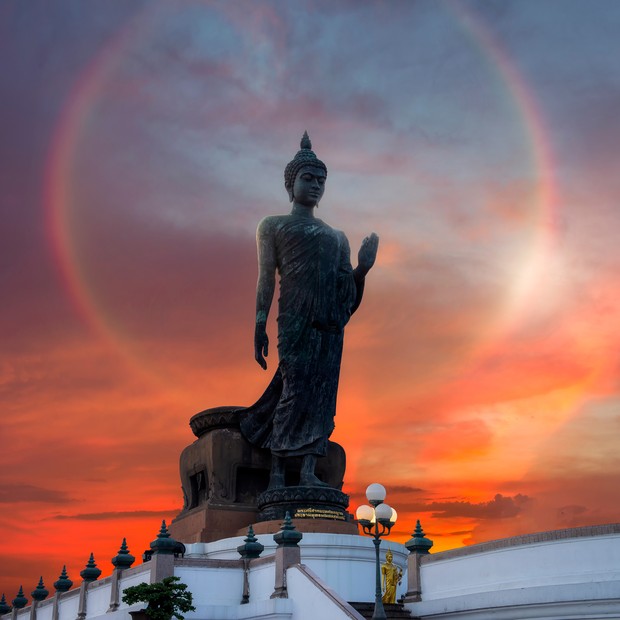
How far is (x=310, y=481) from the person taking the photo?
25969mm

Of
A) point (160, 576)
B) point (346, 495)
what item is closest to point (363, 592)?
point (346, 495)

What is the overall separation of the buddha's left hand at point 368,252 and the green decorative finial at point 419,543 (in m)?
8.30

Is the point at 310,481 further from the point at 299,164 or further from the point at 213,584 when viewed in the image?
the point at 299,164

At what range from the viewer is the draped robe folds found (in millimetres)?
26844

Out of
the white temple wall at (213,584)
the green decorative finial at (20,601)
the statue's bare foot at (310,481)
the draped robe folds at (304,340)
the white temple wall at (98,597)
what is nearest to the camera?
the white temple wall at (213,584)

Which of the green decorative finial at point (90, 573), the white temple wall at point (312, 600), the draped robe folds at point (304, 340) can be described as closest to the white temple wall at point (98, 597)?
the green decorative finial at point (90, 573)

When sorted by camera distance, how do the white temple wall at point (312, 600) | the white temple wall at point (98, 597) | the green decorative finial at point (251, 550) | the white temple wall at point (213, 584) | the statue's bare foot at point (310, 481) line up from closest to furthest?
1. the white temple wall at point (312, 600)
2. the white temple wall at point (213, 584)
3. the green decorative finial at point (251, 550)
4. the white temple wall at point (98, 597)
5. the statue's bare foot at point (310, 481)

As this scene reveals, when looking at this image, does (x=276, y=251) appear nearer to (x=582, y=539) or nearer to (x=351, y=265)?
(x=351, y=265)

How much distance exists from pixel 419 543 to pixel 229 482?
264 inches

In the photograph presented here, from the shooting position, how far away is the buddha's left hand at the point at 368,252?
2769 centimetres

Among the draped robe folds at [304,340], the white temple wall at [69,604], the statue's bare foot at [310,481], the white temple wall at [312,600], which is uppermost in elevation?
the draped robe folds at [304,340]

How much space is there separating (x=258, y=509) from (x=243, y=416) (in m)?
2.59

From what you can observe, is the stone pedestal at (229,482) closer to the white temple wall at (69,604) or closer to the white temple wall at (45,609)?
the white temple wall at (69,604)

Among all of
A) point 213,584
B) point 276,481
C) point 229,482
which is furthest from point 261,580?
point 229,482
